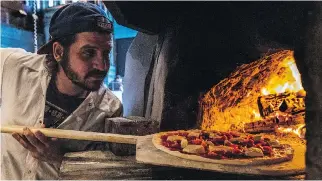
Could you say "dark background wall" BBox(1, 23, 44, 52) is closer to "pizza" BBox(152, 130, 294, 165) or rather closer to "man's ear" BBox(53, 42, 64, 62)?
"man's ear" BBox(53, 42, 64, 62)

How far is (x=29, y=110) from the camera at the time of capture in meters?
2.62

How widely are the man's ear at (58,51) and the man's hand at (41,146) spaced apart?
2.80ft

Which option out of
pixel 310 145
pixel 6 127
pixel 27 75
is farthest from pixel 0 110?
pixel 310 145

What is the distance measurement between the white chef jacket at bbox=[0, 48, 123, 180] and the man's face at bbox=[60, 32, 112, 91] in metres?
0.23

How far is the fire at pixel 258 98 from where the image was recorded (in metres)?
3.26

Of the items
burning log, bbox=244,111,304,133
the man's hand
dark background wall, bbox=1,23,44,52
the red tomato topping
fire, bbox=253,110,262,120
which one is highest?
dark background wall, bbox=1,23,44,52

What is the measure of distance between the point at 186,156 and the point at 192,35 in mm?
1498

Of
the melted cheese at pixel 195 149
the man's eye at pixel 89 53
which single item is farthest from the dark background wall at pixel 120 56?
the melted cheese at pixel 195 149

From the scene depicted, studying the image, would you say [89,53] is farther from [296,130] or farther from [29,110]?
[296,130]

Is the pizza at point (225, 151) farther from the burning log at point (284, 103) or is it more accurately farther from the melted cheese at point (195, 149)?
the burning log at point (284, 103)

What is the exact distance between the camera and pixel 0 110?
2.79m

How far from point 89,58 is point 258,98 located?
209 centimetres

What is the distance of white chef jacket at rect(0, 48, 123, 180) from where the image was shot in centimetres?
255

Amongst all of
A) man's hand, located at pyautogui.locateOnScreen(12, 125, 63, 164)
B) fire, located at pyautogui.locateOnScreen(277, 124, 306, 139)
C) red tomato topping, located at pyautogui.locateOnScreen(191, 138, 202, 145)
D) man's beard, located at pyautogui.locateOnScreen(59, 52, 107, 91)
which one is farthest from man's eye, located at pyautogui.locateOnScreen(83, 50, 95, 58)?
fire, located at pyautogui.locateOnScreen(277, 124, 306, 139)
